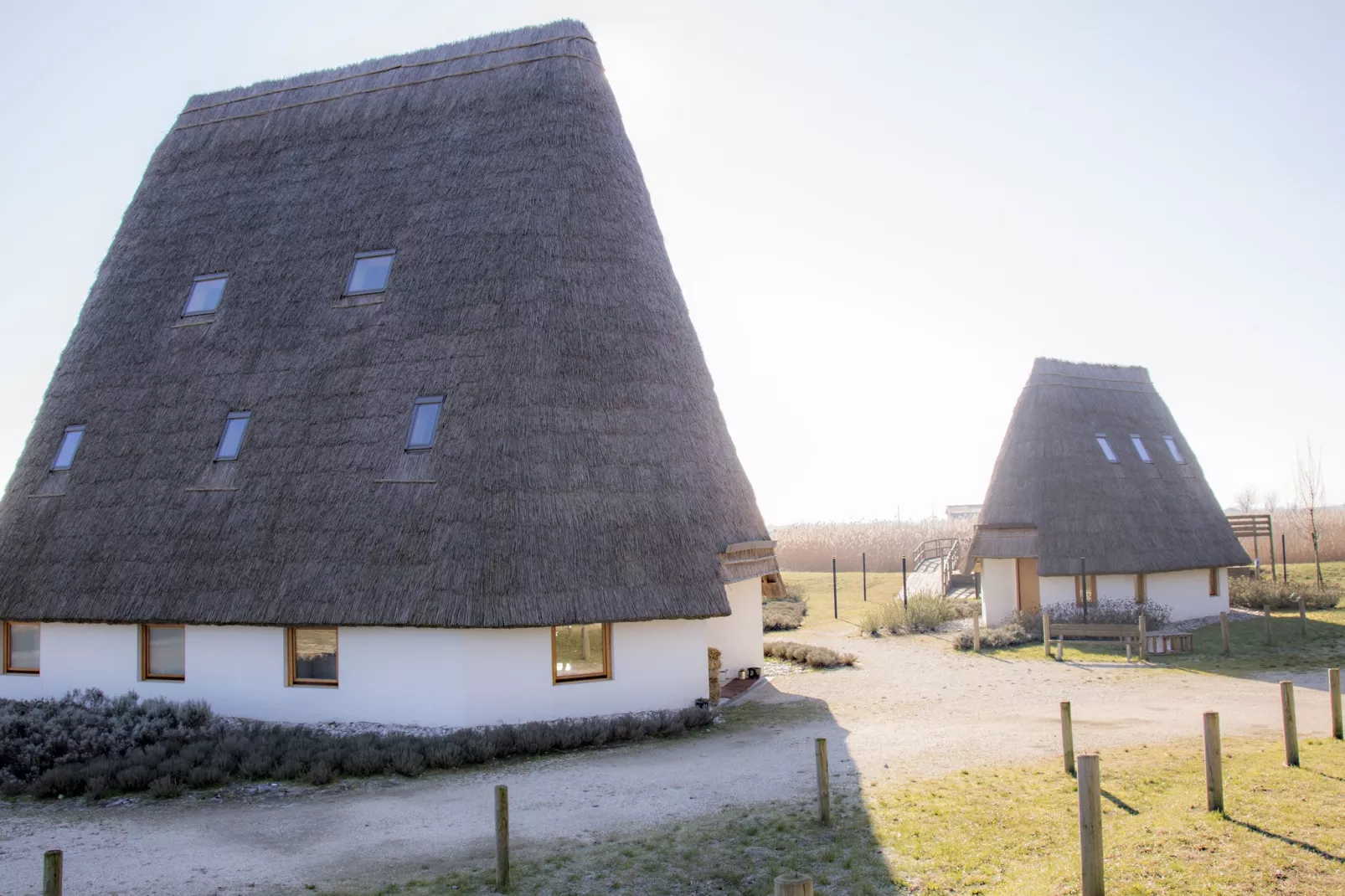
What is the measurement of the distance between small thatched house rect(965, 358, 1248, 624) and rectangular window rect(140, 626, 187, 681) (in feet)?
72.7

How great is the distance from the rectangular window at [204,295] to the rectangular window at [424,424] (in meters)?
6.39

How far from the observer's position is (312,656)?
16.8m

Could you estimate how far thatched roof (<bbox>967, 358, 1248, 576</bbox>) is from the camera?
28141mm

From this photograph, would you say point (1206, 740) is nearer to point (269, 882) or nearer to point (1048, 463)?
point (269, 882)

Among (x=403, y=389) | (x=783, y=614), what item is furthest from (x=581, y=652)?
(x=783, y=614)

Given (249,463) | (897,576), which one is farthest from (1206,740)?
(897,576)

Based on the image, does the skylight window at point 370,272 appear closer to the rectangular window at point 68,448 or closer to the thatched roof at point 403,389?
the thatched roof at point 403,389

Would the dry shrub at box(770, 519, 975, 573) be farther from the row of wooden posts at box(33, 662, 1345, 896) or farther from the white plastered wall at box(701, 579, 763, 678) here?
the row of wooden posts at box(33, 662, 1345, 896)

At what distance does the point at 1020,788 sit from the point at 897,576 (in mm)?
36216

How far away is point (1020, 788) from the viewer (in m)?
11.7

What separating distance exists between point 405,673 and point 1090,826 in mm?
11133

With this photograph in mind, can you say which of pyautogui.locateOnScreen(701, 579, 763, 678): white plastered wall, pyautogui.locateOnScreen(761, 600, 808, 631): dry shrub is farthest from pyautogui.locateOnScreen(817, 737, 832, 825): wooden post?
pyautogui.locateOnScreen(761, 600, 808, 631): dry shrub

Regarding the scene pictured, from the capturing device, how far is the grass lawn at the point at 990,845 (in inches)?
347

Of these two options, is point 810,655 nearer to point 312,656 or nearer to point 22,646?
point 312,656
